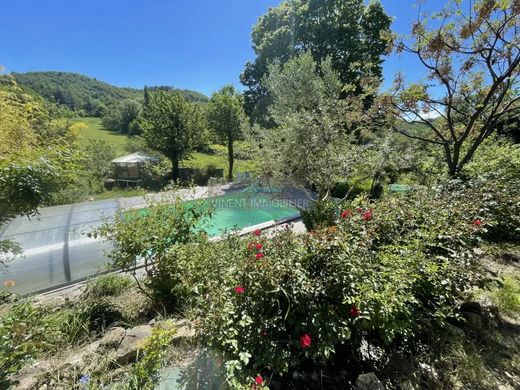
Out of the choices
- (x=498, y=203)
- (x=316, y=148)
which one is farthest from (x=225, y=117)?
(x=498, y=203)

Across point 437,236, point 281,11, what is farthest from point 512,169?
point 281,11

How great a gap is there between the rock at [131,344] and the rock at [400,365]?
2.36 m

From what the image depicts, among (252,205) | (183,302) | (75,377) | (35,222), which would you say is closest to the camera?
(75,377)

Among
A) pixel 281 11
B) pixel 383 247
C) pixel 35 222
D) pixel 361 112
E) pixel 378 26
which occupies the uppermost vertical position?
pixel 281 11

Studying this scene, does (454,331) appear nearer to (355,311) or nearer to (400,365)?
(400,365)

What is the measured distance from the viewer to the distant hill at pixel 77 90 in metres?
41.0

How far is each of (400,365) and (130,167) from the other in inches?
850

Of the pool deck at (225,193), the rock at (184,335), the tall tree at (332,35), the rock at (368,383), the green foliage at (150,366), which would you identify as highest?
the tall tree at (332,35)

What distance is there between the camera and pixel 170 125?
16.9 meters

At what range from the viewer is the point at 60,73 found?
54031mm

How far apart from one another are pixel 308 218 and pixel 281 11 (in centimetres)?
1914

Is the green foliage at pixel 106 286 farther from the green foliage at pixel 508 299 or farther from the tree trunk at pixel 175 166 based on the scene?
the tree trunk at pixel 175 166

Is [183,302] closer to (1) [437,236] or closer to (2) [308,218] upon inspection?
(1) [437,236]

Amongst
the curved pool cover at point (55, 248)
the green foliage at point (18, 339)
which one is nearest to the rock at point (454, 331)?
the curved pool cover at point (55, 248)
